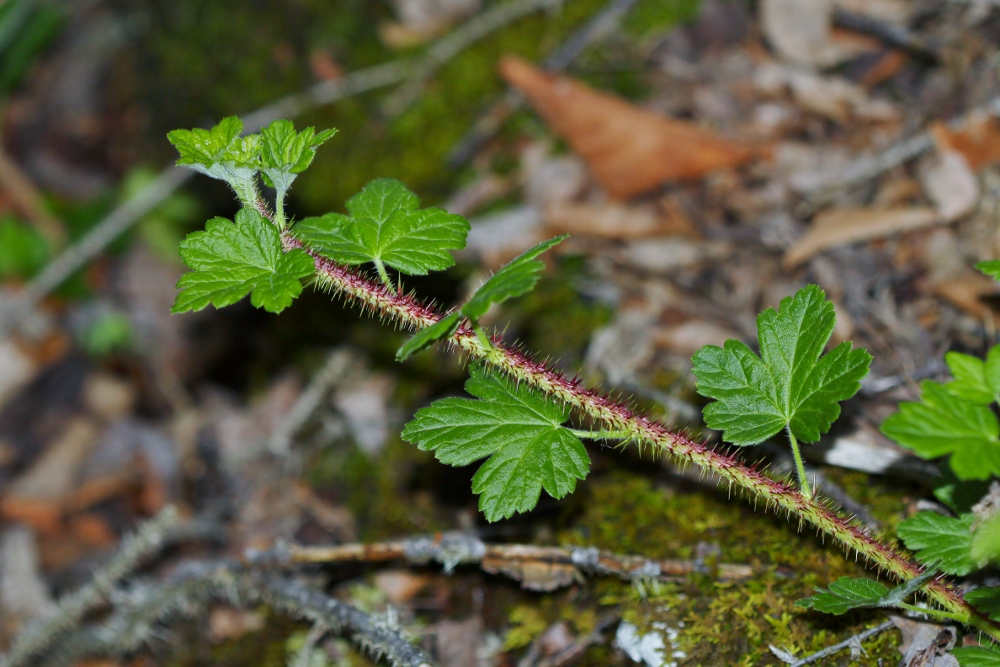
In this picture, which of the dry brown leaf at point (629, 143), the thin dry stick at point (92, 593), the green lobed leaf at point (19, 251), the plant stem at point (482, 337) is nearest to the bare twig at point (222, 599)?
the thin dry stick at point (92, 593)

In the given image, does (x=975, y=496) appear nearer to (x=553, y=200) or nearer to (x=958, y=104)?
(x=958, y=104)

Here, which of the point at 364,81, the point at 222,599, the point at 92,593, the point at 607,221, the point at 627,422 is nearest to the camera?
the point at 627,422

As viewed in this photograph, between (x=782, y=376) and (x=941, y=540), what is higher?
(x=782, y=376)

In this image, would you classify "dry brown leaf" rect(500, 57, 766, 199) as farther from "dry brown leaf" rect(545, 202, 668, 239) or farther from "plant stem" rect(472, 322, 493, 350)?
"plant stem" rect(472, 322, 493, 350)

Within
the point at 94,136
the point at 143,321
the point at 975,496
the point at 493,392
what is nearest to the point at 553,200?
the point at 493,392

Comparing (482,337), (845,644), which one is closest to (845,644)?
(845,644)

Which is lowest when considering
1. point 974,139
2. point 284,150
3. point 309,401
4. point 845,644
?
point 309,401

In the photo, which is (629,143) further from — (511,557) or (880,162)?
(511,557)

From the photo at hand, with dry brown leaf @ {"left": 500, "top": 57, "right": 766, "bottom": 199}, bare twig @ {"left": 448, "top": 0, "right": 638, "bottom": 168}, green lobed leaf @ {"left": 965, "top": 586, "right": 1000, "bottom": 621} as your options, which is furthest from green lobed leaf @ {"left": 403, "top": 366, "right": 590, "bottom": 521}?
bare twig @ {"left": 448, "top": 0, "right": 638, "bottom": 168}

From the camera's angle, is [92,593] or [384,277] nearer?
[384,277]
